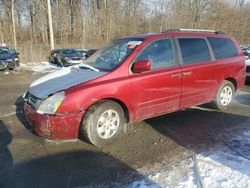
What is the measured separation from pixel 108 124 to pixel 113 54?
4.48 feet

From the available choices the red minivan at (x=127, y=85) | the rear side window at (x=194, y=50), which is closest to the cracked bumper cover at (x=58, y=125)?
the red minivan at (x=127, y=85)

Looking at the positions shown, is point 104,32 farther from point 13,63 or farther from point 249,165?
point 249,165

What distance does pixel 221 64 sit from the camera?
6.10 m

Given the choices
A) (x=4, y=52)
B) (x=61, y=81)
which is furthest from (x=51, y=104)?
(x=4, y=52)

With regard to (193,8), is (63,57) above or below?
below

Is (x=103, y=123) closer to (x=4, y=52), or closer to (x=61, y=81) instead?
(x=61, y=81)

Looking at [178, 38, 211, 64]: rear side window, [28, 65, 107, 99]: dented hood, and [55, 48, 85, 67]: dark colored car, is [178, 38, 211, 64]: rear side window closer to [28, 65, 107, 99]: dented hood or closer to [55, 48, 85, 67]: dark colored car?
[28, 65, 107, 99]: dented hood

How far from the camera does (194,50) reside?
5695 mm

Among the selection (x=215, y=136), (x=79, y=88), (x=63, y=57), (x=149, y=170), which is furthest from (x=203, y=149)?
(x=63, y=57)

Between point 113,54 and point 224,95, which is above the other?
point 113,54

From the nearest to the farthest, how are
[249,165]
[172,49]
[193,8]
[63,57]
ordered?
[249,165] → [172,49] → [63,57] → [193,8]

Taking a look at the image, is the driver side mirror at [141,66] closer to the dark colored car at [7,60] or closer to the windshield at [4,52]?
the dark colored car at [7,60]

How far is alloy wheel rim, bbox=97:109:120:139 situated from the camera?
4402mm

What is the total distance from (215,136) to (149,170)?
1737 millimetres
